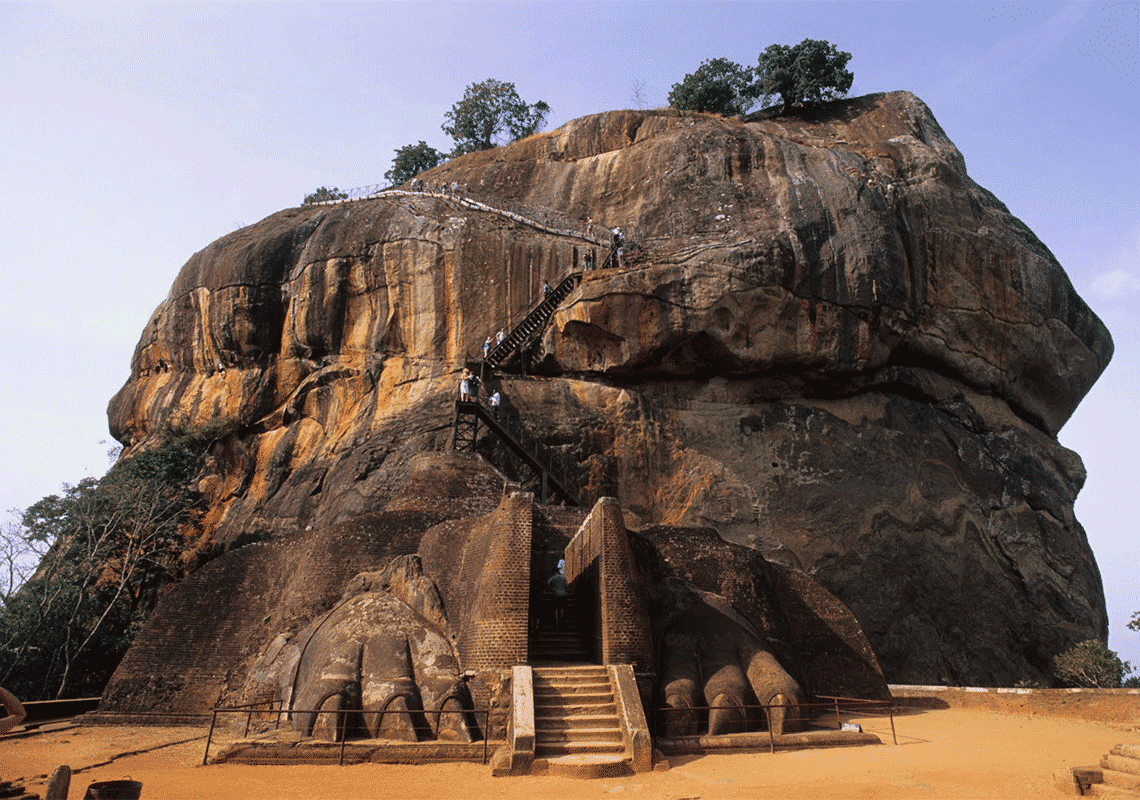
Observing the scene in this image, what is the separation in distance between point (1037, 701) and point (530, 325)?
16351mm

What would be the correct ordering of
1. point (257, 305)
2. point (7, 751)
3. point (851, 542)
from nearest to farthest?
point (7, 751)
point (851, 542)
point (257, 305)

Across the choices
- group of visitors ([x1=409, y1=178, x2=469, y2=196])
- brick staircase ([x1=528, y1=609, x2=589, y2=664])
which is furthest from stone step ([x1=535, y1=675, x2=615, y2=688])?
group of visitors ([x1=409, y1=178, x2=469, y2=196])

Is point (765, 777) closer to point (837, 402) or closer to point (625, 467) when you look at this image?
point (625, 467)

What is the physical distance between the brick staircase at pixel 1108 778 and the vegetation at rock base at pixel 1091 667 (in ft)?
47.3

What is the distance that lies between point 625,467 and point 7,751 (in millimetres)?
16439

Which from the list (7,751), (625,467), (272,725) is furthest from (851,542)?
(7,751)

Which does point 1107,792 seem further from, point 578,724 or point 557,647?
point 557,647

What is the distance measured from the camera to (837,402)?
27.0 m

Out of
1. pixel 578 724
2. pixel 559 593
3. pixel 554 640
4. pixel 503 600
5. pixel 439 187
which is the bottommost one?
pixel 578 724

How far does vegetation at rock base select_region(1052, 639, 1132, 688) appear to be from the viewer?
2073 centimetres

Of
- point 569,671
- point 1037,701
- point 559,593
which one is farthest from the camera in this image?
point 1037,701

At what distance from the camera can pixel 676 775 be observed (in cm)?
954

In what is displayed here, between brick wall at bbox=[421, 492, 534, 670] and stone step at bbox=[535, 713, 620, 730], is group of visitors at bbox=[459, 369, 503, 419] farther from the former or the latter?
stone step at bbox=[535, 713, 620, 730]

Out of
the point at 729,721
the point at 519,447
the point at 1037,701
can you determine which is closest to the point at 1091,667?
the point at 1037,701
